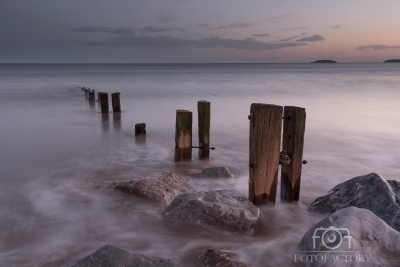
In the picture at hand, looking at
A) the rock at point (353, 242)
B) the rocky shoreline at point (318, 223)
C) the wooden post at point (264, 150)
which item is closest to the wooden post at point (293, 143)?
the wooden post at point (264, 150)

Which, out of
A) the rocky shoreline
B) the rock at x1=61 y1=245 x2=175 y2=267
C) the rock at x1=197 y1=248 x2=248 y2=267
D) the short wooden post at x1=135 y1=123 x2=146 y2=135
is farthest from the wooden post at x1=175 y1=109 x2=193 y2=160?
the rock at x1=61 y1=245 x2=175 y2=267

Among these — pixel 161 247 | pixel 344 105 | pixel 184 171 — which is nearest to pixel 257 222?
pixel 161 247

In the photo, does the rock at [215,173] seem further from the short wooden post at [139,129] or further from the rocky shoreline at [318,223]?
the short wooden post at [139,129]

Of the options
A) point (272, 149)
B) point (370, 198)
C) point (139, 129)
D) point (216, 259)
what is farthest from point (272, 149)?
point (139, 129)

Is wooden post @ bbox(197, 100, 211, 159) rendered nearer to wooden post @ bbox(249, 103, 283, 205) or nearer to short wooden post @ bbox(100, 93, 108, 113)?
wooden post @ bbox(249, 103, 283, 205)

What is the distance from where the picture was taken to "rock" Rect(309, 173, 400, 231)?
380 cm

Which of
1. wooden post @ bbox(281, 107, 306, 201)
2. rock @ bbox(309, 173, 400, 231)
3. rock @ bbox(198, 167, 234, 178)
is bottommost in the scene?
rock @ bbox(198, 167, 234, 178)

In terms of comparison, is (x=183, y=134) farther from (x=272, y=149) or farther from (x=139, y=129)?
(x=139, y=129)

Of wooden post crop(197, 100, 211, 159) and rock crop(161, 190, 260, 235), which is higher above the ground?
wooden post crop(197, 100, 211, 159)

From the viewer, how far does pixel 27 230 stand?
4.24 metres

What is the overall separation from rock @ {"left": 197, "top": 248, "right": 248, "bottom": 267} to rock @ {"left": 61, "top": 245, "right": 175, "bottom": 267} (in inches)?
28.1

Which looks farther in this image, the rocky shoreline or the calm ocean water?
the calm ocean water

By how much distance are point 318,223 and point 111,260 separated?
6.29ft

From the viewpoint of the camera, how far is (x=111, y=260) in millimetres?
2574
